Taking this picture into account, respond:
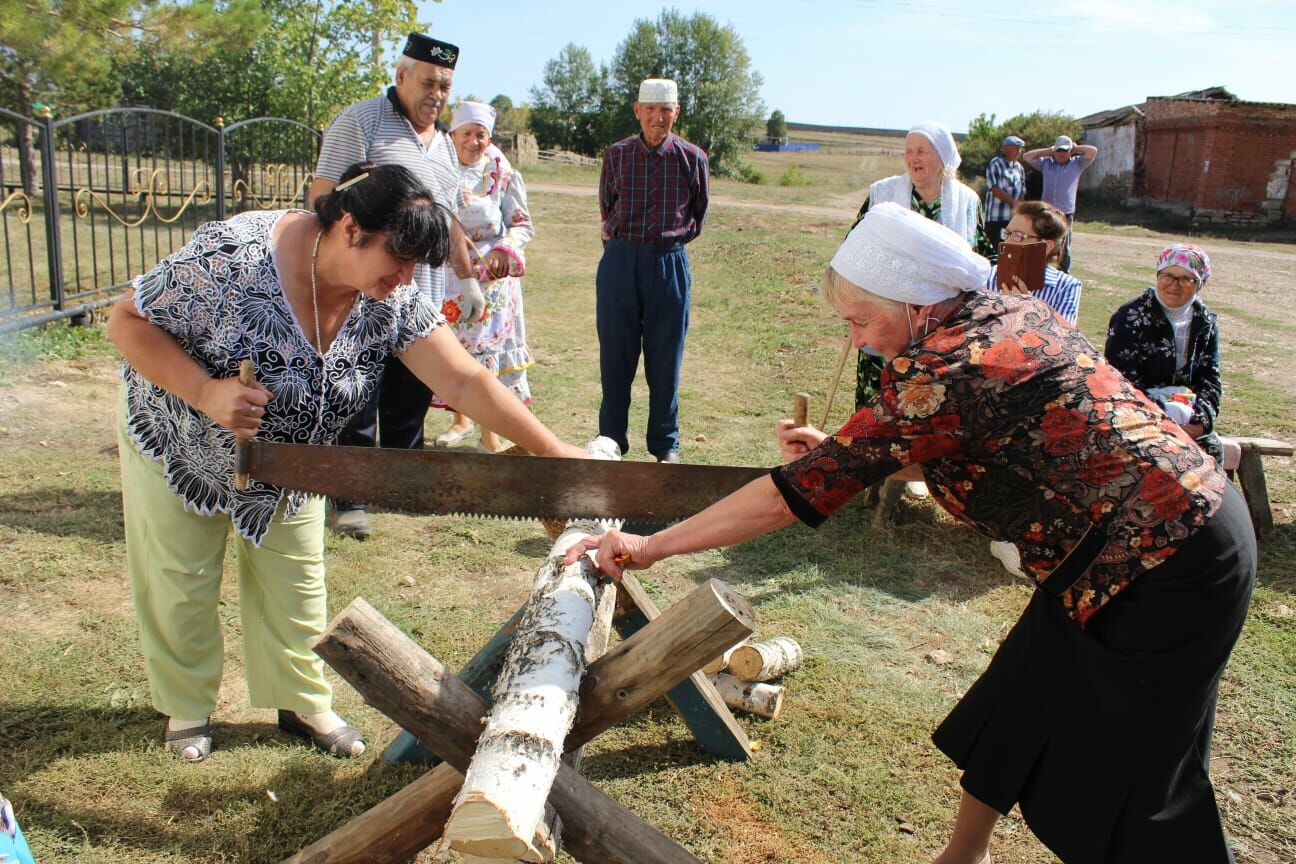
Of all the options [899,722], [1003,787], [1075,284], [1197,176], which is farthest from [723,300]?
[1197,176]

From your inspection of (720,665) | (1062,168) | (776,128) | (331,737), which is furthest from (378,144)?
(776,128)

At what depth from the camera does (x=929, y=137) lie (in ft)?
17.6

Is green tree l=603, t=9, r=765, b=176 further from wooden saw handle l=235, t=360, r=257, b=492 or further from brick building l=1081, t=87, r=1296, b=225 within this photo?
wooden saw handle l=235, t=360, r=257, b=492

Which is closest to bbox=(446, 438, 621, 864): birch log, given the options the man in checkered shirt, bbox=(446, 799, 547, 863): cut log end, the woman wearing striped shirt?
bbox=(446, 799, 547, 863): cut log end

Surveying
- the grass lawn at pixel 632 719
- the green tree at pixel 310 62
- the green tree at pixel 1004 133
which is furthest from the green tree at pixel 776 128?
the grass lawn at pixel 632 719

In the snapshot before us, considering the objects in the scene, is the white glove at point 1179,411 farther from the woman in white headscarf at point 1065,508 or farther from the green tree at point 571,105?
the green tree at point 571,105

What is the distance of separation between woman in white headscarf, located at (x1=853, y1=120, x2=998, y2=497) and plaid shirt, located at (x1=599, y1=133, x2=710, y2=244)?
125 centimetres

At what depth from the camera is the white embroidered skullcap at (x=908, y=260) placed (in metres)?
2.15

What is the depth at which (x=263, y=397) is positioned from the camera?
8.95 ft

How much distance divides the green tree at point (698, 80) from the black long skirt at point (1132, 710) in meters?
51.0

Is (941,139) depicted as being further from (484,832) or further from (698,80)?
(698,80)

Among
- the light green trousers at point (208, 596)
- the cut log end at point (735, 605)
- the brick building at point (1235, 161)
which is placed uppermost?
the brick building at point (1235, 161)

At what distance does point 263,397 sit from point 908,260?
1.78 metres

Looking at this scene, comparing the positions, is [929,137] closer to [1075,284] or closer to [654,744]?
[1075,284]
